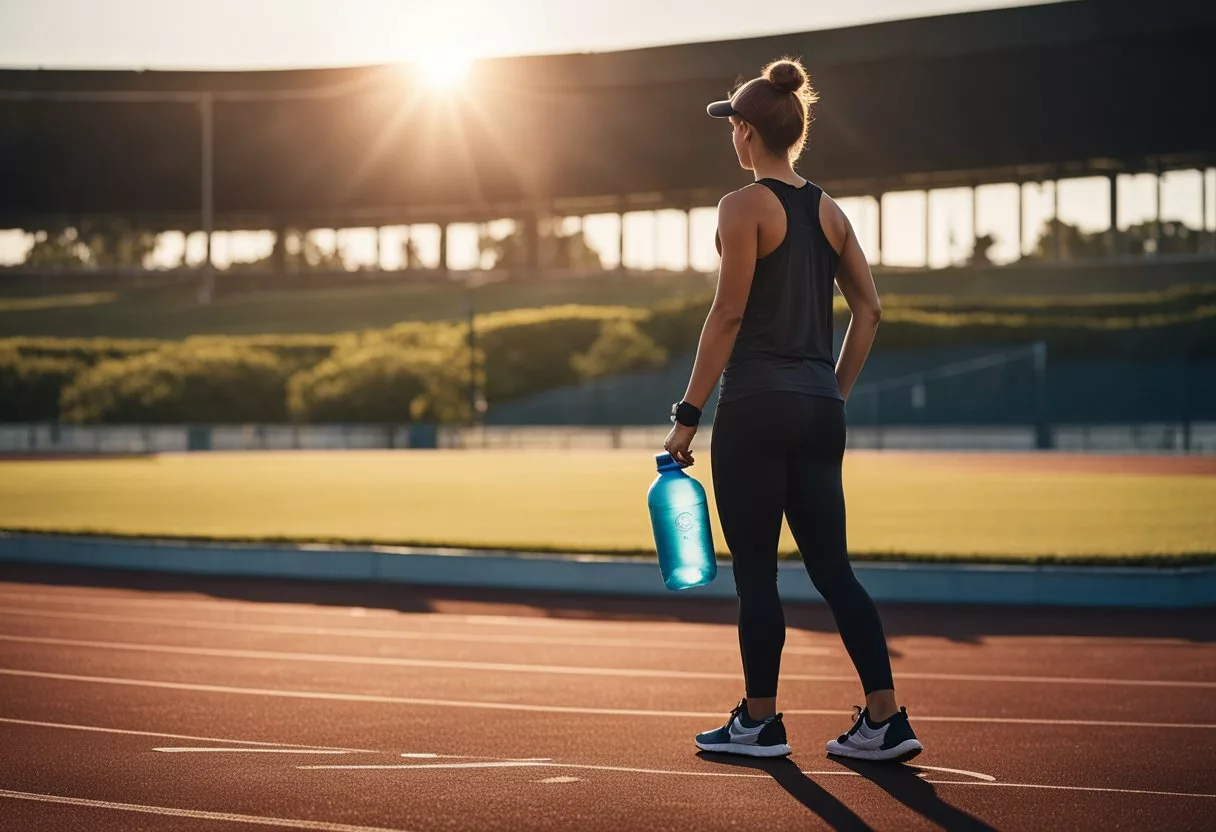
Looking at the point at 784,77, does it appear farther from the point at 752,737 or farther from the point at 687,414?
the point at 752,737

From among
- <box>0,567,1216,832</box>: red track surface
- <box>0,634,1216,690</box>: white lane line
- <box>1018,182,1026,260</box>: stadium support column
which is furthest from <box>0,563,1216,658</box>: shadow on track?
<box>1018,182,1026,260</box>: stadium support column

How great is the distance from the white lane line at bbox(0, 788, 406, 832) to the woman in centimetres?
152

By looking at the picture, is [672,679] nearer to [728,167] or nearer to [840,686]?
[840,686]

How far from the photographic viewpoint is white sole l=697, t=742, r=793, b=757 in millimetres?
5473

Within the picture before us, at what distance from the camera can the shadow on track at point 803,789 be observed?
462 centimetres

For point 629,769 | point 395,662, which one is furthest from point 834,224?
point 395,662

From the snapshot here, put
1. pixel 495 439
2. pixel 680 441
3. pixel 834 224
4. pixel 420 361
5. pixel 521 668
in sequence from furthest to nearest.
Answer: pixel 420 361, pixel 495 439, pixel 521 668, pixel 834 224, pixel 680 441

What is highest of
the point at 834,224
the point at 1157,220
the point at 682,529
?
the point at 1157,220

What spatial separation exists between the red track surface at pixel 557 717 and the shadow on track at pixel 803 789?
0.05ft

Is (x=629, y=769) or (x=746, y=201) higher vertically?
(x=746, y=201)

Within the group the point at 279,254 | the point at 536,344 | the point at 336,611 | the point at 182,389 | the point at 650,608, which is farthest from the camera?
the point at 279,254

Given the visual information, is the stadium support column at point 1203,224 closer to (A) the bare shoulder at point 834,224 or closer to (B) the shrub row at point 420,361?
(B) the shrub row at point 420,361

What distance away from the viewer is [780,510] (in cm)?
Answer: 525

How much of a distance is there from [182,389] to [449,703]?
62.1 metres
